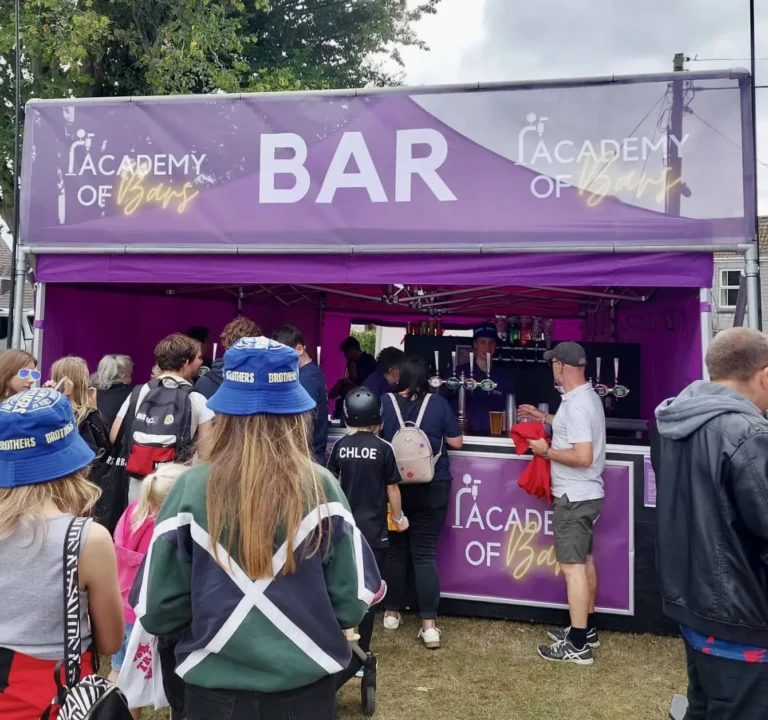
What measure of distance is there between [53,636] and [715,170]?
3.76 meters

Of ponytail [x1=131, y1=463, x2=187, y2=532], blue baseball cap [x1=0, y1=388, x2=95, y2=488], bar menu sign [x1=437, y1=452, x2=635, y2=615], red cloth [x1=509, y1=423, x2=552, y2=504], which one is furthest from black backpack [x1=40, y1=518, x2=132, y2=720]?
bar menu sign [x1=437, y1=452, x2=635, y2=615]

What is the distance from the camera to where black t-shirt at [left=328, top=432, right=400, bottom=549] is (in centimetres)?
352

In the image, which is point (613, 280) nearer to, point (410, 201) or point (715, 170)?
point (715, 170)

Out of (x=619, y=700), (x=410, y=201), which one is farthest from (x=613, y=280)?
(x=619, y=700)

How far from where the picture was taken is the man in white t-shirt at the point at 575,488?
3.79 meters

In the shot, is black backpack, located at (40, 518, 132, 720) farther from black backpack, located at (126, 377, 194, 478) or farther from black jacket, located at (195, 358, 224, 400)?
black jacket, located at (195, 358, 224, 400)

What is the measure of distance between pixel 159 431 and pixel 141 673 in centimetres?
134

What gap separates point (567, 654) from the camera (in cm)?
382

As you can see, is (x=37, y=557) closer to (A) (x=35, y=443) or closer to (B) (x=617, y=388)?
(A) (x=35, y=443)

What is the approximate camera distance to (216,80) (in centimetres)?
1241

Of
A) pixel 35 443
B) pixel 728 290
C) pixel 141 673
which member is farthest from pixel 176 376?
pixel 728 290

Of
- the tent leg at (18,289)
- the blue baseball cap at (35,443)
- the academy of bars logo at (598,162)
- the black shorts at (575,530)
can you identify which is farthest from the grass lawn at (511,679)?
the tent leg at (18,289)

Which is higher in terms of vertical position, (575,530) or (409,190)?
(409,190)

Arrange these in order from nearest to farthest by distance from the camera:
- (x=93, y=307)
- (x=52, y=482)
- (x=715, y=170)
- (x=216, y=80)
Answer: (x=52, y=482)
(x=715, y=170)
(x=93, y=307)
(x=216, y=80)
